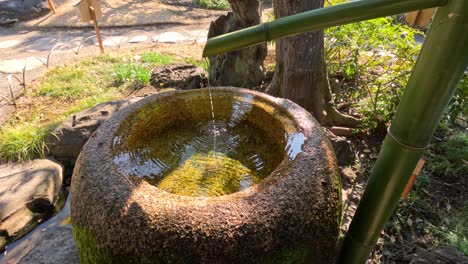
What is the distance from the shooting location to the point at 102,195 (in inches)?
51.3

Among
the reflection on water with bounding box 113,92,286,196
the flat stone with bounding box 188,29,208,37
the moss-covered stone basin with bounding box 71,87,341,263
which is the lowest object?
the flat stone with bounding box 188,29,208,37

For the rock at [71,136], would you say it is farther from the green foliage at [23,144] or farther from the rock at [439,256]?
the rock at [439,256]

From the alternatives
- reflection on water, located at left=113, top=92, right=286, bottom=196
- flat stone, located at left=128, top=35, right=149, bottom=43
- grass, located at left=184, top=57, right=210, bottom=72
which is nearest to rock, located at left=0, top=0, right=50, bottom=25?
flat stone, located at left=128, top=35, right=149, bottom=43

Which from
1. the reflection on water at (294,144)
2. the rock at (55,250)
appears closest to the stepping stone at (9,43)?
the rock at (55,250)

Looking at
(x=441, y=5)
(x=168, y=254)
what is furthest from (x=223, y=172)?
(x=441, y=5)

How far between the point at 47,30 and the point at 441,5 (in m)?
9.46

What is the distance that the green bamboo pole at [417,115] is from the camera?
94 cm

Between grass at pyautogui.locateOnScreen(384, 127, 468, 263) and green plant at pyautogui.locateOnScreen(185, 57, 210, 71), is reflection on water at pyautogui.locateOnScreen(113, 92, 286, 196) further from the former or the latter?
green plant at pyautogui.locateOnScreen(185, 57, 210, 71)

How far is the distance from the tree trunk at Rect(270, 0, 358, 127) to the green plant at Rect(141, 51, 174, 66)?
2904 millimetres

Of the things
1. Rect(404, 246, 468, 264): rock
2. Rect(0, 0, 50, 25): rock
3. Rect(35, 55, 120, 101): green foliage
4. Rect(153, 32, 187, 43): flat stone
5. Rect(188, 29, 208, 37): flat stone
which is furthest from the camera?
Rect(0, 0, 50, 25): rock

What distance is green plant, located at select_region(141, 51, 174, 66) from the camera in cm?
555

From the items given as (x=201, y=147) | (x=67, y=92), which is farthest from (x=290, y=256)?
(x=67, y=92)

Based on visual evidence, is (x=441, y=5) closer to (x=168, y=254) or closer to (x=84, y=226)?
(x=168, y=254)

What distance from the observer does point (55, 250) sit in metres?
2.20
